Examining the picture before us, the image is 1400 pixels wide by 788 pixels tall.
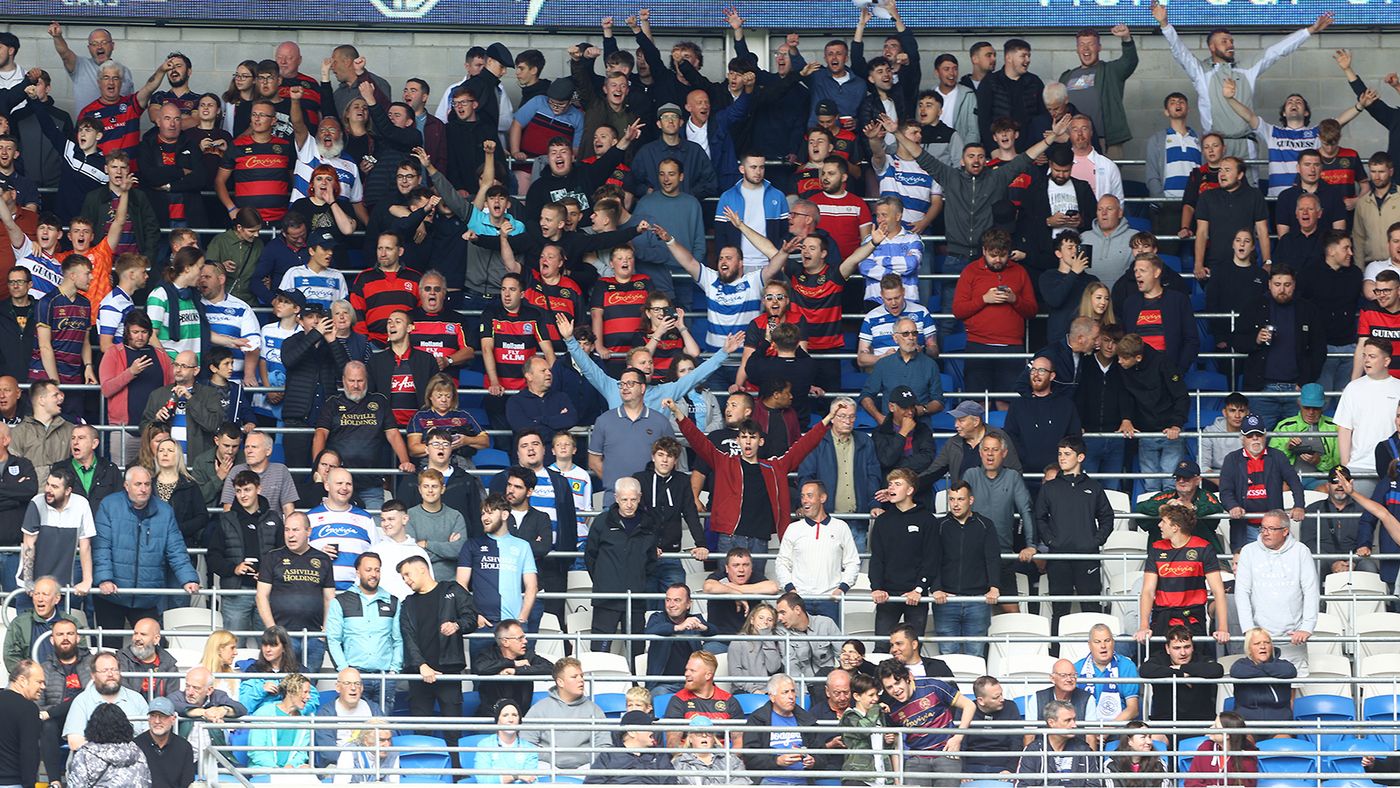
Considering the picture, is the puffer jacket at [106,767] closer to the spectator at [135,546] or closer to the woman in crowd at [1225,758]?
the spectator at [135,546]

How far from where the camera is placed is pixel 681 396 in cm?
1691

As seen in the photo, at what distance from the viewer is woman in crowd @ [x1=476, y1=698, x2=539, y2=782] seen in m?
14.0

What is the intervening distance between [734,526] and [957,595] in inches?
61.2

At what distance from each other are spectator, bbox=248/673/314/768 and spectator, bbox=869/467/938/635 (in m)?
3.69

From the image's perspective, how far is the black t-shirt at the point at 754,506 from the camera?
631 inches

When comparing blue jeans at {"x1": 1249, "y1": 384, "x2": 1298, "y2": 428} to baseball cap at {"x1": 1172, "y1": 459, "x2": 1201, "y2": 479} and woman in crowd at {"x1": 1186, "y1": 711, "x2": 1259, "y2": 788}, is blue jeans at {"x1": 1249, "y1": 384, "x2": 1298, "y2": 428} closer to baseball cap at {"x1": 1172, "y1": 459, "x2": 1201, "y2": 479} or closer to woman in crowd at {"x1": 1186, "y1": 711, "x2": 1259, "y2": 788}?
baseball cap at {"x1": 1172, "y1": 459, "x2": 1201, "y2": 479}

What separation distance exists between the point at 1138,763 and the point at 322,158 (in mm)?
8718

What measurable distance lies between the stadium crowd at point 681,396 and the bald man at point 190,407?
0.09ft

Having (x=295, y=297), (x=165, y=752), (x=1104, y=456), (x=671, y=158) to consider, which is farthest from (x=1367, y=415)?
(x=165, y=752)

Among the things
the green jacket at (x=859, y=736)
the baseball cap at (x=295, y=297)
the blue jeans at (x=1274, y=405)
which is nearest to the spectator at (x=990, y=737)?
the green jacket at (x=859, y=736)

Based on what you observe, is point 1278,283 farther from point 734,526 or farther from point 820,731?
point 820,731

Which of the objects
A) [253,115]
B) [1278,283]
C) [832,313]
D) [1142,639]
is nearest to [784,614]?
[1142,639]

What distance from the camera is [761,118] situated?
1980cm

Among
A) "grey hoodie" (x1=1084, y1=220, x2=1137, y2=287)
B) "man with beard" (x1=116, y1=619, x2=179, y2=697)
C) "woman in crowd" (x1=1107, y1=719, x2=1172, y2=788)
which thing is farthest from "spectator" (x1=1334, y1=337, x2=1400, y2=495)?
"man with beard" (x1=116, y1=619, x2=179, y2=697)
